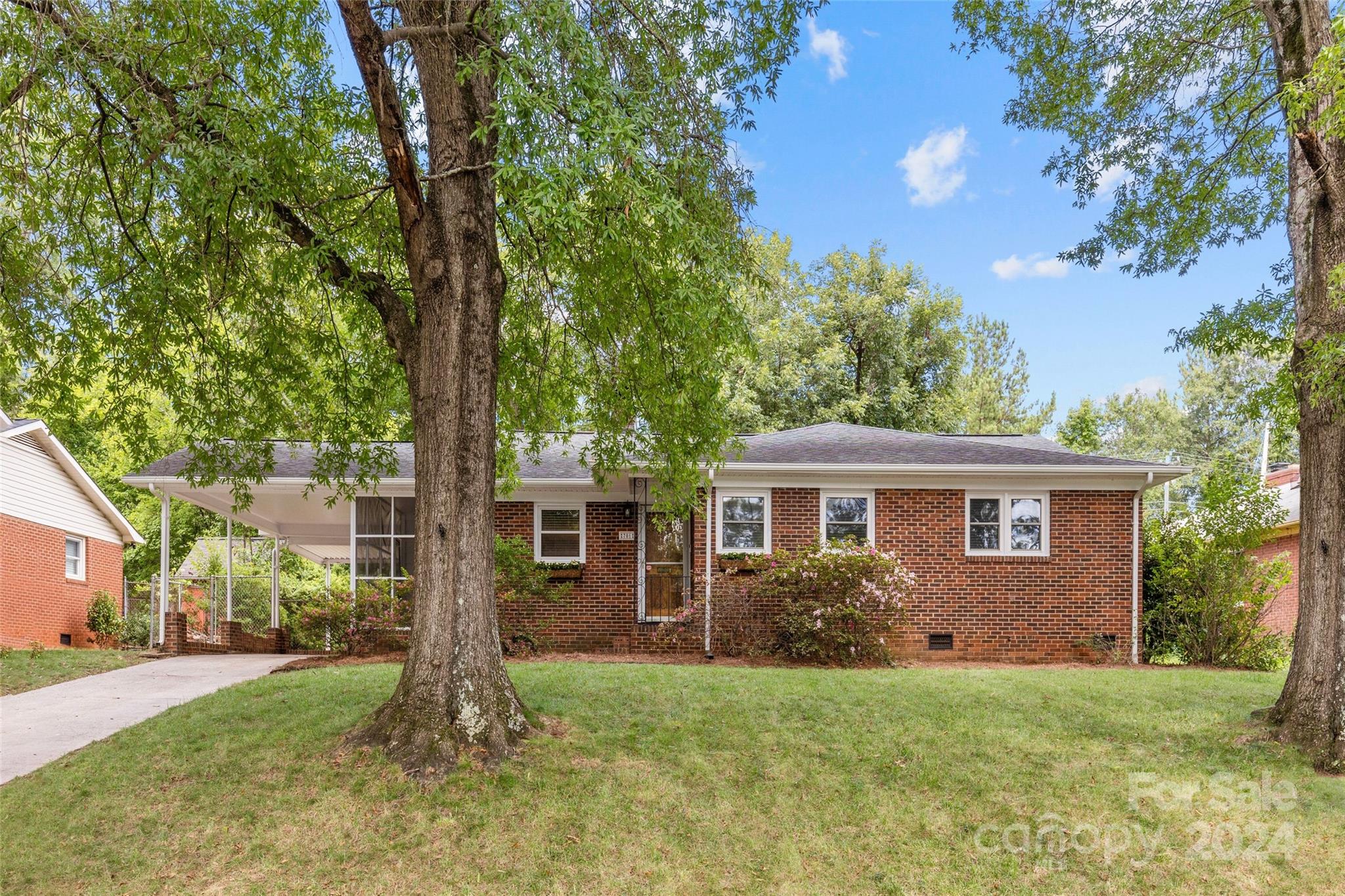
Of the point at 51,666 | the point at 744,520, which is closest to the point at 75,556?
the point at 51,666

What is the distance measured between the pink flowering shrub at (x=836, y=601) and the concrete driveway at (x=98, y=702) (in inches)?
274

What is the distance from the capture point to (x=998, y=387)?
125 ft

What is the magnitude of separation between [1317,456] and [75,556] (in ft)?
78.1

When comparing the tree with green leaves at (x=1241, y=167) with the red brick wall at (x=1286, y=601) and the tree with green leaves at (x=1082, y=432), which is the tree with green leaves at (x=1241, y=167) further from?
the tree with green leaves at (x=1082, y=432)

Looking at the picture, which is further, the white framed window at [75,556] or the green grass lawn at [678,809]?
the white framed window at [75,556]

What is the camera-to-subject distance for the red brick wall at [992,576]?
45.8 ft

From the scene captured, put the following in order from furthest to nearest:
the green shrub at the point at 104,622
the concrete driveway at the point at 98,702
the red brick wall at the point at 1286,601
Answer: the green shrub at the point at 104,622 → the red brick wall at the point at 1286,601 → the concrete driveway at the point at 98,702

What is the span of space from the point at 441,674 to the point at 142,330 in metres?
4.76

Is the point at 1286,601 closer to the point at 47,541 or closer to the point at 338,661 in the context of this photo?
the point at 338,661

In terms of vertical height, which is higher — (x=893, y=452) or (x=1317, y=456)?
(x=893, y=452)

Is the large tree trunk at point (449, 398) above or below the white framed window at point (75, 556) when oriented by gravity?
above

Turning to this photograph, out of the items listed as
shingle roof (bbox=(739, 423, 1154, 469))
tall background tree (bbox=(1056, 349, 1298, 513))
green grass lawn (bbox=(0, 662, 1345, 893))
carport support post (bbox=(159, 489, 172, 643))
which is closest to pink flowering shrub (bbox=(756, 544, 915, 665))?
shingle roof (bbox=(739, 423, 1154, 469))

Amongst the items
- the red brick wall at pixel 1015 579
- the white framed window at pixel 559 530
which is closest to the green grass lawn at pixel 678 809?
the red brick wall at pixel 1015 579

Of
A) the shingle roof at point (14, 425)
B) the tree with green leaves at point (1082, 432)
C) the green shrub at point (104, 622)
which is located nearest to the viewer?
the shingle roof at point (14, 425)
